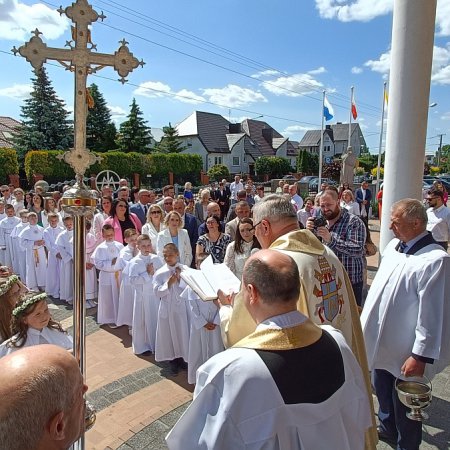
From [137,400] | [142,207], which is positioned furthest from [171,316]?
[142,207]

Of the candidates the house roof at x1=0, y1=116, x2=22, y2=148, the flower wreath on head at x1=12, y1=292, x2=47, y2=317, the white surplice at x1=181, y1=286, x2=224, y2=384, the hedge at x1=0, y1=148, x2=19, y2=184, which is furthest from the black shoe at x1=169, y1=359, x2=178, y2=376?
the house roof at x1=0, y1=116, x2=22, y2=148

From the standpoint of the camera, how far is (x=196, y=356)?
4.66 m

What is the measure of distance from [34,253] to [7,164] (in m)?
19.6

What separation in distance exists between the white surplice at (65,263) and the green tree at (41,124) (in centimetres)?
2618

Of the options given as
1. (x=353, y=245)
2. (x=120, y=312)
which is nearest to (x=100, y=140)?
(x=120, y=312)

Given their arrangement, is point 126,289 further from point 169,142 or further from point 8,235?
point 169,142

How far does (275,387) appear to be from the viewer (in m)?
1.54

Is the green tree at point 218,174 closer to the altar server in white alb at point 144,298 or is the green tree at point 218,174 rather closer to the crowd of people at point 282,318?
the crowd of people at point 282,318

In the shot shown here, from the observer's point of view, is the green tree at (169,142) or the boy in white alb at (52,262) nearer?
the boy in white alb at (52,262)

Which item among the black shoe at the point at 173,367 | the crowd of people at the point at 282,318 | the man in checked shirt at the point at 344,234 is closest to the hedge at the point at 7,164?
the crowd of people at the point at 282,318

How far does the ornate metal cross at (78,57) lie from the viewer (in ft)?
6.97

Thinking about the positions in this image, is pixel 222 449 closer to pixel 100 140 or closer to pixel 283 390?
pixel 283 390

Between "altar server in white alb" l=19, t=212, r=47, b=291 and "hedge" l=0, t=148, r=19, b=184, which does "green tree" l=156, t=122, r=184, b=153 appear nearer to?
"hedge" l=0, t=148, r=19, b=184

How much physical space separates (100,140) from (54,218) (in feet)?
112
